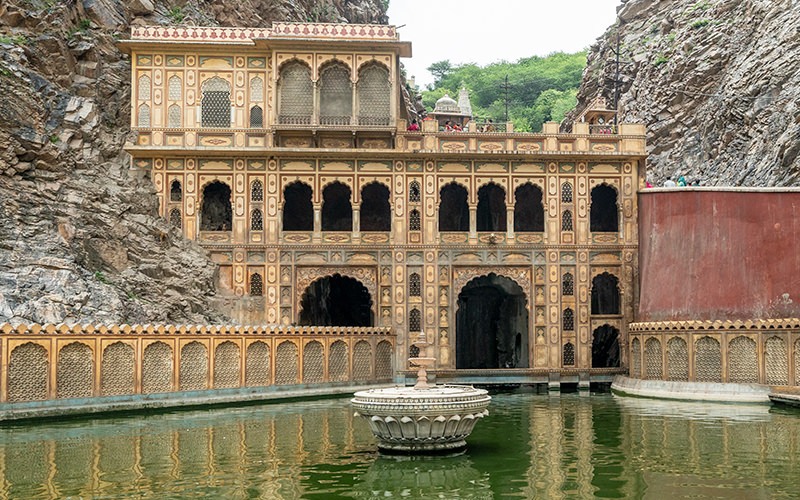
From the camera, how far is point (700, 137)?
3606 cm

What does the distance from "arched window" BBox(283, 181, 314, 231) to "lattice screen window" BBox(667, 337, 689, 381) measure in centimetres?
1481

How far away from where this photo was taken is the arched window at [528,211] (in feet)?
99.5

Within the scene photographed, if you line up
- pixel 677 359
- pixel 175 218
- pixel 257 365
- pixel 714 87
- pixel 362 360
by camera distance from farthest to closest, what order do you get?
pixel 714 87, pixel 175 218, pixel 362 360, pixel 677 359, pixel 257 365

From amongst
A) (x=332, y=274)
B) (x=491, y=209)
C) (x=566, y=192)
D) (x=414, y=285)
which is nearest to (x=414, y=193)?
(x=414, y=285)

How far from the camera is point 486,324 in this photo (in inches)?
1287

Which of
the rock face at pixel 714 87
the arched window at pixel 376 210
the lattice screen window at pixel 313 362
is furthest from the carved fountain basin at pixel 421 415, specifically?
the rock face at pixel 714 87

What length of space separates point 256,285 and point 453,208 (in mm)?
9372

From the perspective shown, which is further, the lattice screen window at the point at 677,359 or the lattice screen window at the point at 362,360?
the lattice screen window at the point at 362,360

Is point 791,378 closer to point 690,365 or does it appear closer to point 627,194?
point 690,365

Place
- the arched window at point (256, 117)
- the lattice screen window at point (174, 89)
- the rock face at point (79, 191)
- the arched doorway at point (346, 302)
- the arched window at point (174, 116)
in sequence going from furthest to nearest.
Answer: the arched doorway at point (346, 302) → the arched window at point (256, 117) → the lattice screen window at point (174, 89) → the arched window at point (174, 116) → the rock face at point (79, 191)

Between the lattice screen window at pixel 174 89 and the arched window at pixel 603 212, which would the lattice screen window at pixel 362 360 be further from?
the lattice screen window at pixel 174 89

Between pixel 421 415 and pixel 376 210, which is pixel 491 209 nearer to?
pixel 376 210

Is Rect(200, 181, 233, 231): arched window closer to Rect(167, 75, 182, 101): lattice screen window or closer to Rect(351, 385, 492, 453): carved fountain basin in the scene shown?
Rect(167, 75, 182, 101): lattice screen window

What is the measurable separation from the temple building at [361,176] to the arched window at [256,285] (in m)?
0.07
